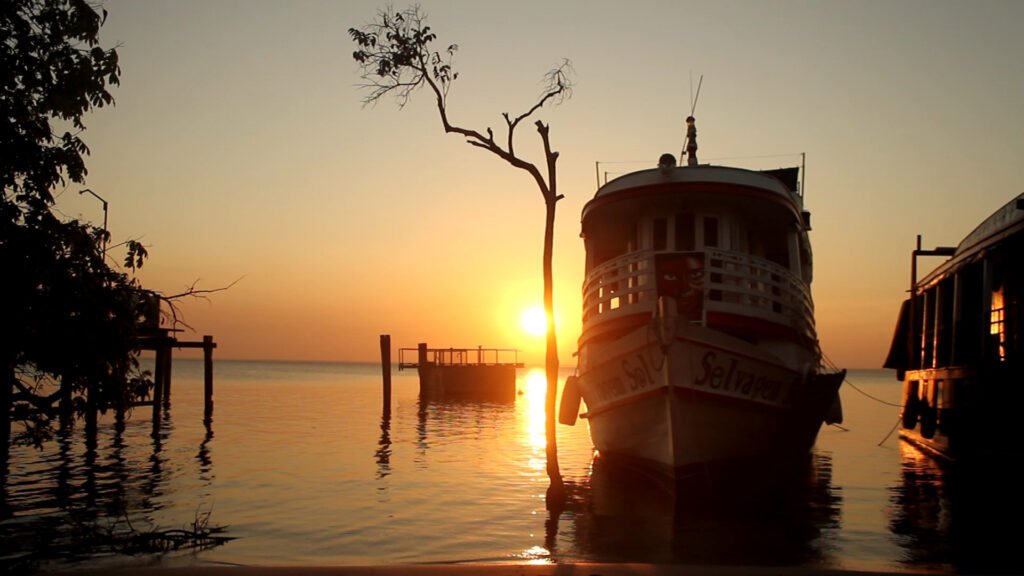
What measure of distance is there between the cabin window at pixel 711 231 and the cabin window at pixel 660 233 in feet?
2.40

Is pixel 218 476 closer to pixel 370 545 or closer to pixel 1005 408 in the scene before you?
pixel 370 545

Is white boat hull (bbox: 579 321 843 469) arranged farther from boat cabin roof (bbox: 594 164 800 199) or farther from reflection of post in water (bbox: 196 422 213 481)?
reflection of post in water (bbox: 196 422 213 481)

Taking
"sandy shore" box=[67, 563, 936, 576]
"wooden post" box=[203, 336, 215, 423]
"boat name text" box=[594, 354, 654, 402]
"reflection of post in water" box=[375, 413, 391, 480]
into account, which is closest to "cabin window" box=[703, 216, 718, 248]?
"boat name text" box=[594, 354, 654, 402]

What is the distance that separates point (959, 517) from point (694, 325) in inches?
226

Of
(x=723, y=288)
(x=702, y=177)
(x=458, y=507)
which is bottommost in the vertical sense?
(x=458, y=507)

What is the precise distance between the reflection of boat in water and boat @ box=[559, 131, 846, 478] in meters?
0.55

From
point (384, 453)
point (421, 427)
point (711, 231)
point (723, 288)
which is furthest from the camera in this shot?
point (421, 427)

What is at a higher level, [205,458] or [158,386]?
[158,386]

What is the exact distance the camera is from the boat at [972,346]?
14.1 meters

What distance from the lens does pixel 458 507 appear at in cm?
1483

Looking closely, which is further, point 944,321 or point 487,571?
point 944,321

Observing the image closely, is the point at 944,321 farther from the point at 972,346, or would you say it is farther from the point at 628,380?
the point at 628,380

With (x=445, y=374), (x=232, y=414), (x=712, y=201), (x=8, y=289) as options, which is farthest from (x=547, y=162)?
(x=445, y=374)

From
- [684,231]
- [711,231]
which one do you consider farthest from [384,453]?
[711,231]
